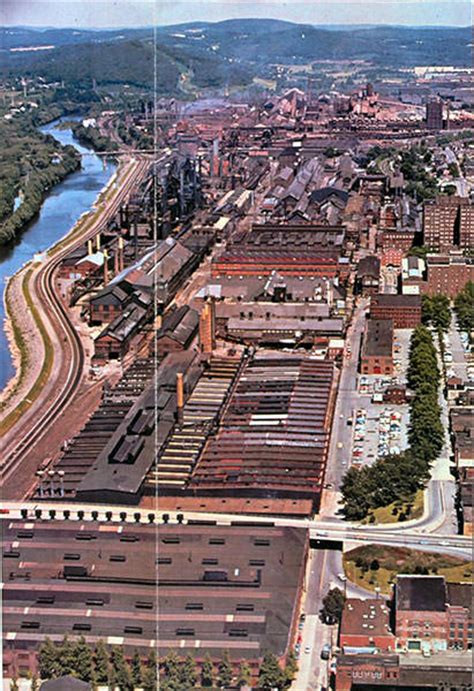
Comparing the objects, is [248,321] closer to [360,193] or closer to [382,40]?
[360,193]

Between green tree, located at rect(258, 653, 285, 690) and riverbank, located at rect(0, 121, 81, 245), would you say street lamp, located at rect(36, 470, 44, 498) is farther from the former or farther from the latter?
riverbank, located at rect(0, 121, 81, 245)

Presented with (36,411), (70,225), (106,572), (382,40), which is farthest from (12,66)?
(106,572)

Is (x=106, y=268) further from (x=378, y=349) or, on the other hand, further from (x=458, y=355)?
(x=458, y=355)

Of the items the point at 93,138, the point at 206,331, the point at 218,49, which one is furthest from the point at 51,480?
the point at 93,138

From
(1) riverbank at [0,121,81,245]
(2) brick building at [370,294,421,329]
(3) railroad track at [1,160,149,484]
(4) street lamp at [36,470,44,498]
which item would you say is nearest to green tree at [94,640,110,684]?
(4) street lamp at [36,470,44,498]

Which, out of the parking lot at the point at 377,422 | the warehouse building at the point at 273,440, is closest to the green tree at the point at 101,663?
the warehouse building at the point at 273,440

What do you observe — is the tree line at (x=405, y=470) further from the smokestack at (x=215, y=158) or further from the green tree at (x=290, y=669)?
the smokestack at (x=215, y=158)
